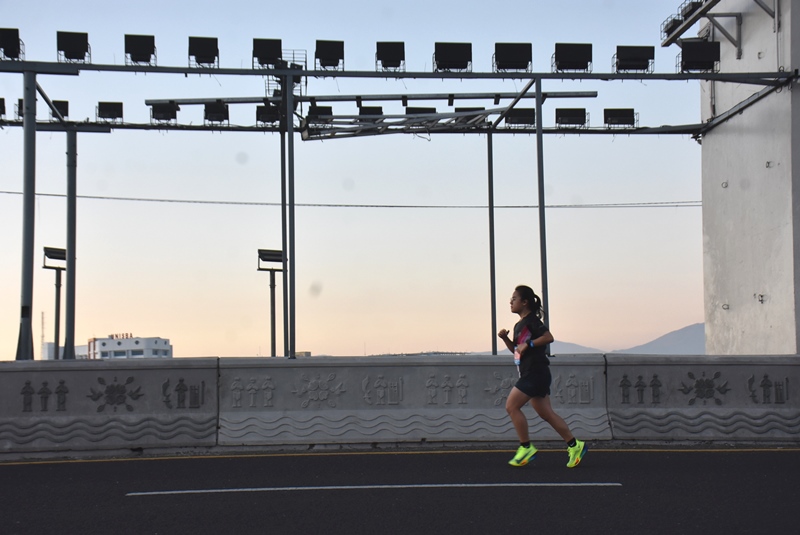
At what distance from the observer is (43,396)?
1132 cm

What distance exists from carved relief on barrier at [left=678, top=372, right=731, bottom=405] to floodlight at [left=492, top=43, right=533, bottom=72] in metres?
11.0

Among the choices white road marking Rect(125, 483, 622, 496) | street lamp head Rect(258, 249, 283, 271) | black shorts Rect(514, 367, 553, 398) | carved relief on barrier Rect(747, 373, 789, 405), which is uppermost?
street lamp head Rect(258, 249, 283, 271)

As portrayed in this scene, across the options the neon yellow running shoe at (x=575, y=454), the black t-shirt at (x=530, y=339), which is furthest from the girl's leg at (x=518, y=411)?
the neon yellow running shoe at (x=575, y=454)

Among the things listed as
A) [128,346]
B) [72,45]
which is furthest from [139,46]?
[128,346]

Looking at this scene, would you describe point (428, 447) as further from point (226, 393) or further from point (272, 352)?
point (272, 352)

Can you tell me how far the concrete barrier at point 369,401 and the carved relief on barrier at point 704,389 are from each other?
13 millimetres

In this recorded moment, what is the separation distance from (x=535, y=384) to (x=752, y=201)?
2139 cm

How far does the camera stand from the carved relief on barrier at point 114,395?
37.4 ft

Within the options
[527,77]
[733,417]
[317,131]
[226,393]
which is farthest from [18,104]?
[733,417]

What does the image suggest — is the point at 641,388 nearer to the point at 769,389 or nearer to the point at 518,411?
the point at 769,389

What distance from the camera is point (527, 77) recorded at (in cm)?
1661

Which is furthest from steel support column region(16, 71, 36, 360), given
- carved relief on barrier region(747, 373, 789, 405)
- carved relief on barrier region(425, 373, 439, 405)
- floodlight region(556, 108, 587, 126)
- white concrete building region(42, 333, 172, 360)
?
white concrete building region(42, 333, 172, 360)

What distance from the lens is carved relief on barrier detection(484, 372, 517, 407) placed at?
39.8 feet

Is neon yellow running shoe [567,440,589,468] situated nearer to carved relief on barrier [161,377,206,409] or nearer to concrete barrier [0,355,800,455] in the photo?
concrete barrier [0,355,800,455]
